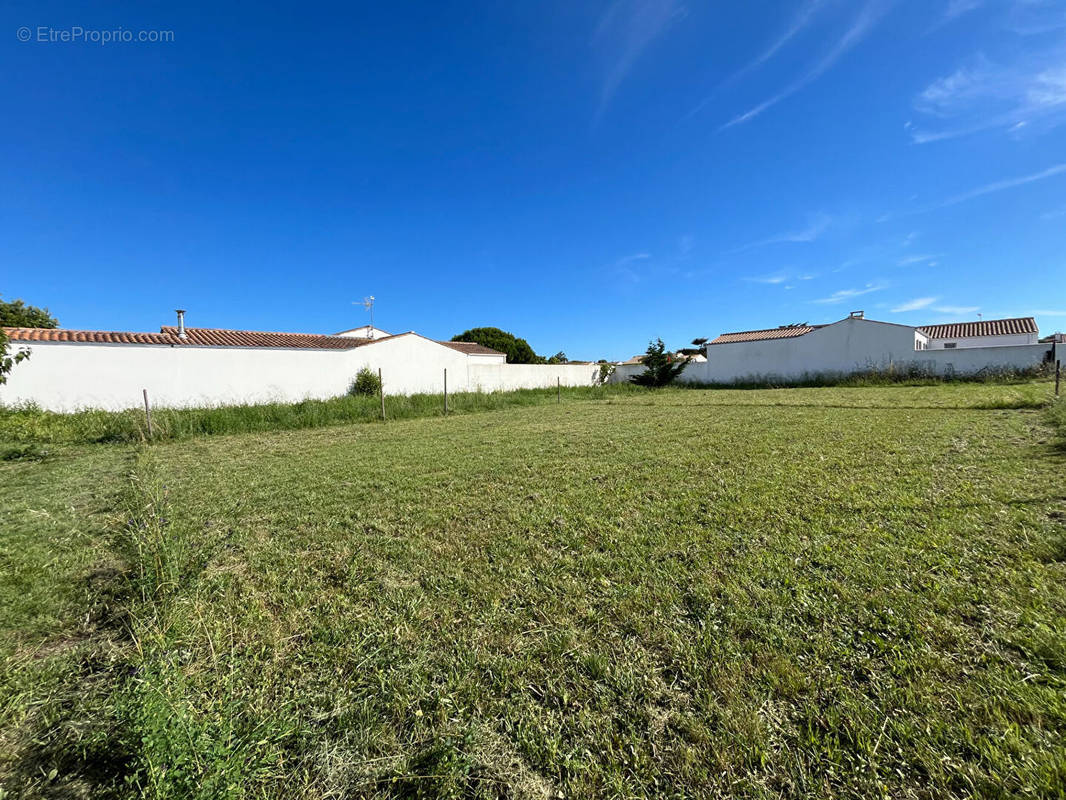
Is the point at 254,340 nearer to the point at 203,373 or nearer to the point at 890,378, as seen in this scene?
the point at 203,373

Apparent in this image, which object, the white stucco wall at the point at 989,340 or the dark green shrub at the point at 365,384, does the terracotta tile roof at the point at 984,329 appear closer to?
the white stucco wall at the point at 989,340

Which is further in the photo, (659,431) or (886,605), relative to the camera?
(659,431)

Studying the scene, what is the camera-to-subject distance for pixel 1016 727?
4.06 feet

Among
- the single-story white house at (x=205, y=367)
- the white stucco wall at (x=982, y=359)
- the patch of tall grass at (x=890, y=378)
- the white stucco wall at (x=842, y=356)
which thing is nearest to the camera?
the single-story white house at (x=205, y=367)

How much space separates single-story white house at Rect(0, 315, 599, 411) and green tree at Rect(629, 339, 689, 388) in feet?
31.7

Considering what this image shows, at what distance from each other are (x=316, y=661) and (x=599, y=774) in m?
1.26

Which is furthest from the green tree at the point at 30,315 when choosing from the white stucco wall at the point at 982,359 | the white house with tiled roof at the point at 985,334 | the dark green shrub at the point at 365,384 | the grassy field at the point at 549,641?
the white house with tiled roof at the point at 985,334

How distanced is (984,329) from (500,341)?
3496 centimetres

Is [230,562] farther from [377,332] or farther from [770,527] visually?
[377,332]

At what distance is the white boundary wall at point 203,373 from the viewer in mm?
11078

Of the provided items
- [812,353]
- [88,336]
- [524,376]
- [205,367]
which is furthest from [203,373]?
[812,353]

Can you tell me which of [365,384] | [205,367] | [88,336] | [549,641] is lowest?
[549,641]

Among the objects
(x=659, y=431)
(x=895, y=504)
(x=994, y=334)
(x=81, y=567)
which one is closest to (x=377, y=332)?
(x=659, y=431)

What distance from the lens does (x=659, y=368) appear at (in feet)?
72.8
